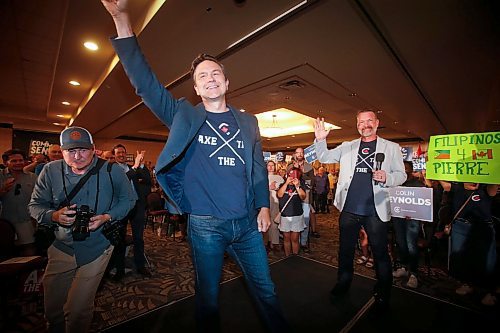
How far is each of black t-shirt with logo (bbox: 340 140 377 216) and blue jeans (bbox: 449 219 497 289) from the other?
76.8 inches

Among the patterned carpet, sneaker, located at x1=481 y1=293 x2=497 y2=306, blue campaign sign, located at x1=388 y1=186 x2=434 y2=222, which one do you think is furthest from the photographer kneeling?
sneaker, located at x1=481 y1=293 x2=497 y2=306

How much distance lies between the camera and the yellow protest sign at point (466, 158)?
241cm

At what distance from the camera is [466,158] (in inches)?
102

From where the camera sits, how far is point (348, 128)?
41.0 ft

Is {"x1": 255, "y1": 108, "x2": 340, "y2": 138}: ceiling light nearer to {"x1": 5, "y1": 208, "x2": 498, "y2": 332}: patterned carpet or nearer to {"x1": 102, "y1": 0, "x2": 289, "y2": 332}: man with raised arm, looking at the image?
{"x1": 5, "y1": 208, "x2": 498, "y2": 332}: patterned carpet

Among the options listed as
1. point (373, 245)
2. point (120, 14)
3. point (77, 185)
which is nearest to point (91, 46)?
point (77, 185)

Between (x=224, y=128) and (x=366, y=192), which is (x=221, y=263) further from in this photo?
(x=366, y=192)

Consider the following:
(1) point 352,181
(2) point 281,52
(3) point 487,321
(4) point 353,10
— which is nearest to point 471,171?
(1) point 352,181

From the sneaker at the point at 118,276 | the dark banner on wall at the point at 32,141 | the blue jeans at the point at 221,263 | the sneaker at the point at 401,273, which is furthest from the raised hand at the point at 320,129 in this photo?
the dark banner on wall at the point at 32,141

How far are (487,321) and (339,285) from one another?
1386mm

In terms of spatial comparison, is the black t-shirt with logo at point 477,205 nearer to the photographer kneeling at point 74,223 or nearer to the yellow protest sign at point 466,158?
the yellow protest sign at point 466,158

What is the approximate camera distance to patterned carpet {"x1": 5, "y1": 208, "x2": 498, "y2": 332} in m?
2.92

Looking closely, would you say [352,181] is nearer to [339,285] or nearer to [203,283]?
[339,285]

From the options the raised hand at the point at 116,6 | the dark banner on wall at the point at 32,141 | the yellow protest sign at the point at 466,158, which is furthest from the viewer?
the dark banner on wall at the point at 32,141
